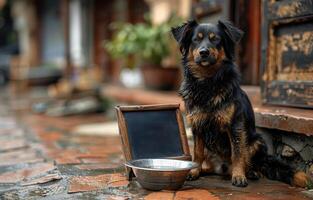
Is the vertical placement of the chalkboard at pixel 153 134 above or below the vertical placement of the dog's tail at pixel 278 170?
above

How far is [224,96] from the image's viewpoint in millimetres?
3121

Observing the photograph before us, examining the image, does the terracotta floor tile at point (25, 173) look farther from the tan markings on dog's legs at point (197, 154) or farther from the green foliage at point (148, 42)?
the green foliage at point (148, 42)

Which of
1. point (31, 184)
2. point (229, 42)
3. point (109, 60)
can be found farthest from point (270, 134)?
point (109, 60)

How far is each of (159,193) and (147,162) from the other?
30 centimetres

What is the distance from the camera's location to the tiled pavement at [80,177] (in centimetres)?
296

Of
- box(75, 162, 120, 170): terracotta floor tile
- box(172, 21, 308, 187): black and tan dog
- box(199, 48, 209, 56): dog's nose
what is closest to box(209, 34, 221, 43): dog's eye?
box(172, 21, 308, 187): black and tan dog

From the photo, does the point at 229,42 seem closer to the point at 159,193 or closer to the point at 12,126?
the point at 159,193

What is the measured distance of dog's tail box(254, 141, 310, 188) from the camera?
3.24 meters

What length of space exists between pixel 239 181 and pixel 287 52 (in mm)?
1213

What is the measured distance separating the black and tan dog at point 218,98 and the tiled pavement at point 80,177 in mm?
182

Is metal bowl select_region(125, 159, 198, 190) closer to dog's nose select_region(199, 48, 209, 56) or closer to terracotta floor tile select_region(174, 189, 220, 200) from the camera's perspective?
terracotta floor tile select_region(174, 189, 220, 200)

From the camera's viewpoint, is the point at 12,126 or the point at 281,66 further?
the point at 12,126

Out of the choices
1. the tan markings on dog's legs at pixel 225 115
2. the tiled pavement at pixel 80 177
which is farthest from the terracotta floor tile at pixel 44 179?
the tan markings on dog's legs at pixel 225 115

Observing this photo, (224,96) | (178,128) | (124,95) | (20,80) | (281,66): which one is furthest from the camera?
(20,80)
